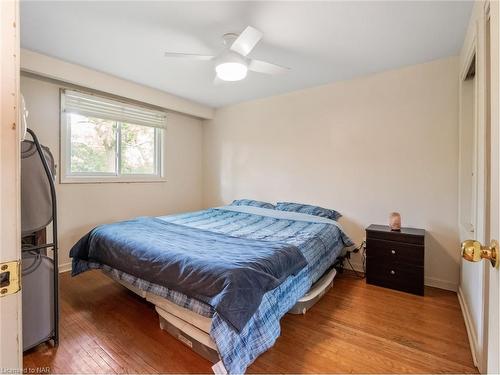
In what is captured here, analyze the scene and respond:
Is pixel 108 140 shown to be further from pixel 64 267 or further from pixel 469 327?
pixel 469 327

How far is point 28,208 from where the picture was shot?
1576 mm

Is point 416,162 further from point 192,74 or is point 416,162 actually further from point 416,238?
point 192,74

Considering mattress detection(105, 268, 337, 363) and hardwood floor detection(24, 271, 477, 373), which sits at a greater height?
mattress detection(105, 268, 337, 363)

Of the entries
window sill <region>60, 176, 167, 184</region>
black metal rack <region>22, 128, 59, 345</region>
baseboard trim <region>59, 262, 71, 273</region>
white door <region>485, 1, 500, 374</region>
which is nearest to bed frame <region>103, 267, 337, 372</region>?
black metal rack <region>22, 128, 59, 345</region>

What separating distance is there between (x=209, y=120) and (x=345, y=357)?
4.15 metres

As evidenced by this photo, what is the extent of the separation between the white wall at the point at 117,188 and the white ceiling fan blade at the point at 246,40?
239 centimetres

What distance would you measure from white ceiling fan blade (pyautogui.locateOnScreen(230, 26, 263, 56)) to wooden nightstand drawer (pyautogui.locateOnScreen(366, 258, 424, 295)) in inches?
95.6

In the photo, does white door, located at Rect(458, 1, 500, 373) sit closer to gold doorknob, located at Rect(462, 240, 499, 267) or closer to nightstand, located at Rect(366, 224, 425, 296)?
gold doorknob, located at Rect(462, 240, 499, 267)

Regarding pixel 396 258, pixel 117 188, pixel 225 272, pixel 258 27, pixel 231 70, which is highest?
pixel 258 27

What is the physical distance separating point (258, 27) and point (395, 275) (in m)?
2.73

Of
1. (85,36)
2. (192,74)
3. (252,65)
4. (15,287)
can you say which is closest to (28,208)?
(15,287)

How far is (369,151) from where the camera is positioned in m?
3.07

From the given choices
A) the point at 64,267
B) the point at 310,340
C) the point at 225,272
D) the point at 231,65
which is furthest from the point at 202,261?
the point at 64,267

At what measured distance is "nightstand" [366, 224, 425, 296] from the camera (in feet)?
8.13
